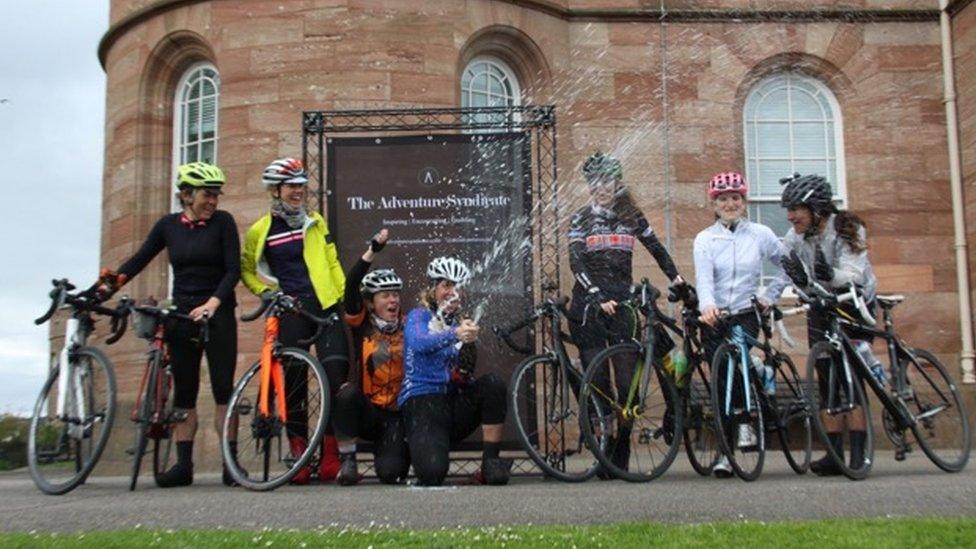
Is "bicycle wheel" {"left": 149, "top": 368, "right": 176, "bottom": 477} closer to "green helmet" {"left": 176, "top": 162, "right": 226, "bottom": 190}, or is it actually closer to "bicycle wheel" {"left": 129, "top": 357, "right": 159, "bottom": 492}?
"bicycle wheel" {"left": 129, "top": 357, "right": 159, "bottom": 492}

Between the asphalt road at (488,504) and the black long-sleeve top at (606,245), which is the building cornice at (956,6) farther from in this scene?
the asphalt road at (488,504)

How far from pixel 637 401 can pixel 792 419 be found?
111cm

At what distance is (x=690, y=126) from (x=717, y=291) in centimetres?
702

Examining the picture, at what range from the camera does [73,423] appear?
856 centimetres

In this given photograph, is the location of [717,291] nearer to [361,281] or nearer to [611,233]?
[611,233]

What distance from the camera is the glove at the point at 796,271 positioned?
952 centimetres

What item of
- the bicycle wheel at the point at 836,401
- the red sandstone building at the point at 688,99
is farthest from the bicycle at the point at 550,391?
the red sandstone building at the point at 688,99

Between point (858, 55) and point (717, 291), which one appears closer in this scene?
point (717, 291)

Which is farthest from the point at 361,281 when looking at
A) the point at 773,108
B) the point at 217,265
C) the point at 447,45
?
the point at 773,108

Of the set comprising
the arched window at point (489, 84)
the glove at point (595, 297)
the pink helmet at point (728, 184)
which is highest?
the arched window at point (489, 84)

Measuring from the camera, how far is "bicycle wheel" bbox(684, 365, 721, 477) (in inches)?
369

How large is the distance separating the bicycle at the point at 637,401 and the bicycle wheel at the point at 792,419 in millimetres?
732

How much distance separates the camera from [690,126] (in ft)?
53.3

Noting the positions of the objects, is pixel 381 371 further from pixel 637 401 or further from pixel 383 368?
pixel 637 401
